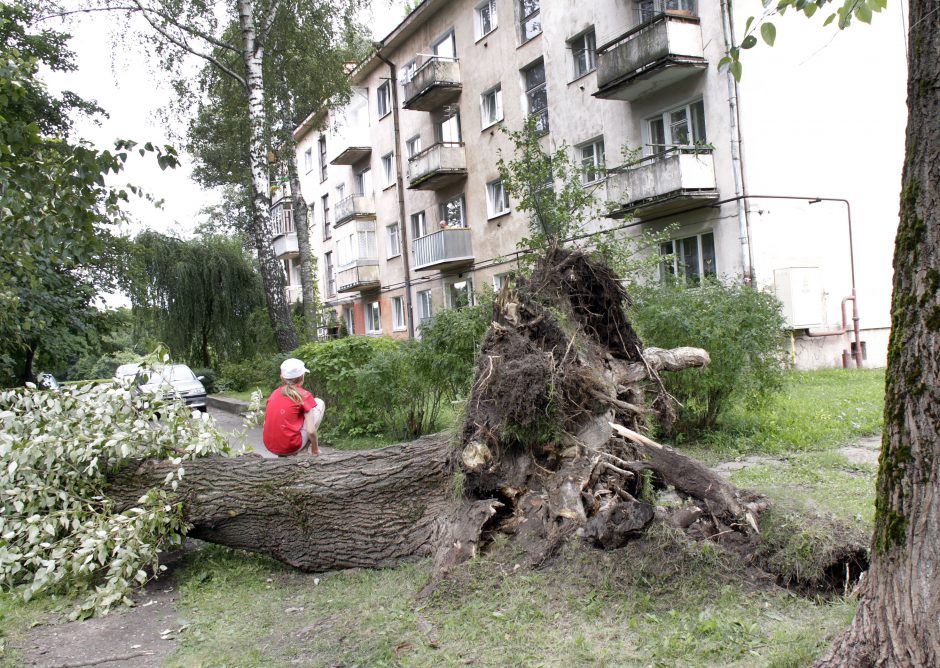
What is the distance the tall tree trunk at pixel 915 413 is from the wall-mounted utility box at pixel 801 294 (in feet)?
46.9

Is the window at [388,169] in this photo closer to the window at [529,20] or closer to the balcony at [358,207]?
the balcony at [358,207]

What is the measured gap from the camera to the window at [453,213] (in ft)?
85.5

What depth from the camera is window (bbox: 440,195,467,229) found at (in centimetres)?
2606

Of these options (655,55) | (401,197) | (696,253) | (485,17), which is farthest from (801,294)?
(401,197)

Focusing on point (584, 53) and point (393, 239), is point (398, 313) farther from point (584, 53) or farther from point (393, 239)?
point (584, 53)

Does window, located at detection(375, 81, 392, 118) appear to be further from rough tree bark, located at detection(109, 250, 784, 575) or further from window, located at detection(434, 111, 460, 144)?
rough tree bark, located at detection(109, 250, 784, 575)

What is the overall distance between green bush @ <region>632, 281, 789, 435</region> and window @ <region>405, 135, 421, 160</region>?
20879 millimetres

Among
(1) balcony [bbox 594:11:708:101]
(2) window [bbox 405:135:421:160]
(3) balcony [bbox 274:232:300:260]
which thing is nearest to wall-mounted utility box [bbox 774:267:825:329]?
(1) balcony [bbox 594:11:708:101]

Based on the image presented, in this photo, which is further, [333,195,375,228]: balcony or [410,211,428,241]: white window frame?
[333,195,375,228]: balcony

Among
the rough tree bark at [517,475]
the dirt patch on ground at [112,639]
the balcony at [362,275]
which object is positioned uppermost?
the balcony at [362,275]

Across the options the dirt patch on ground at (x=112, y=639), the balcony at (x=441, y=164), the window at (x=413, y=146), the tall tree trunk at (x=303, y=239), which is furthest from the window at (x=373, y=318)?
the dirt patch on ground at (x=112, y=639)

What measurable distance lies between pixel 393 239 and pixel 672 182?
55.5 feet

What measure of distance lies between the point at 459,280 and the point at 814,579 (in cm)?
2295

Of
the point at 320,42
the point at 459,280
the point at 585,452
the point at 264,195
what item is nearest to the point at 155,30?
the point at 320,42
